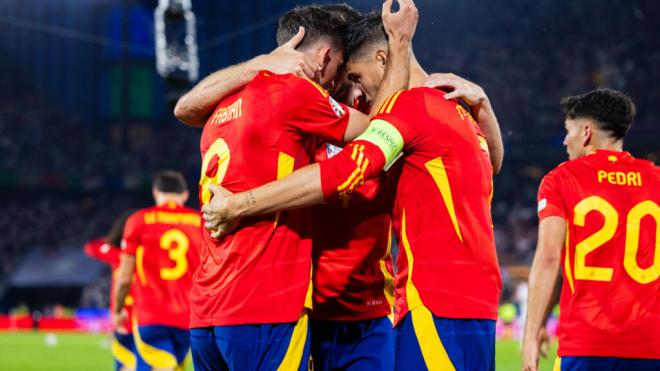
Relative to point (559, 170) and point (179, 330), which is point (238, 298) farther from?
point (179, 330)

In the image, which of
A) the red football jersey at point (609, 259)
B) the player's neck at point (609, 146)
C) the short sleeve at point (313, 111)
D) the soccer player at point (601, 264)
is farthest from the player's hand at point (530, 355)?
the short sleeve at point (313, 111)

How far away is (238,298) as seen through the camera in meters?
3.75

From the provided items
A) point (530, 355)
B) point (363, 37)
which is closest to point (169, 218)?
point (530, 355)

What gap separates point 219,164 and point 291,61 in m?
0.54

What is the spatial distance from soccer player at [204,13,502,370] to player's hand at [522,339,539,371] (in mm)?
1037

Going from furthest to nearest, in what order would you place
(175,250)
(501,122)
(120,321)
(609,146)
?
(501,122)
(120,321)
(175,250)
(609,146)

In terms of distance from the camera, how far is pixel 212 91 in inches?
164

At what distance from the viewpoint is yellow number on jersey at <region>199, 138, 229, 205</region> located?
390 centimetres

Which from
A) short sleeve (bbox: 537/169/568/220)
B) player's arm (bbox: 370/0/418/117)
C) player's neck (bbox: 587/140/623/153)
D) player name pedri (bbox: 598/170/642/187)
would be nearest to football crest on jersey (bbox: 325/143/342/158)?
player's arm (bbox: 370/0/418/117)

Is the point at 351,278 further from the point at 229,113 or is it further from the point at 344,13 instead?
the point at 344,13

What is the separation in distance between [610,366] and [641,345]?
0.20 metres

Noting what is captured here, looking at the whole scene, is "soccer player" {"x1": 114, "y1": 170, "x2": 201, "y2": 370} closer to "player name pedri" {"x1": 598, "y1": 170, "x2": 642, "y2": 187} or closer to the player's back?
"player name pedri" {"x1": 598, "y1": 170, "x2": 642, "y2": 187}

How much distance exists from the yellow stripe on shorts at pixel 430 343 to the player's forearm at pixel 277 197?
670mm

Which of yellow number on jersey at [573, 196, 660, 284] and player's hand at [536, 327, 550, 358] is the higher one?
yellow number on jersey at [573, 196, 660, 284]
